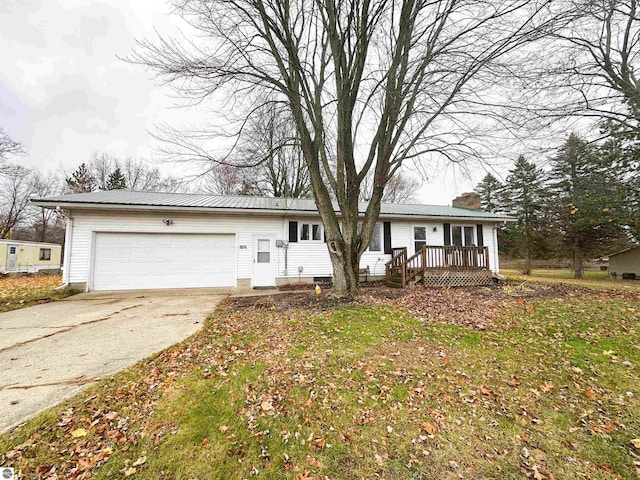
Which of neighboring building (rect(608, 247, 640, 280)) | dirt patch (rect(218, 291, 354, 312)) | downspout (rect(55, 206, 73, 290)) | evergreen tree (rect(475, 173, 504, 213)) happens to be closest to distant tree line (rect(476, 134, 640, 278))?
neighboring building (rect(608, 247, 640, 280))

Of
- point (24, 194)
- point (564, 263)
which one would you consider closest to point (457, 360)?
point (564, 263)

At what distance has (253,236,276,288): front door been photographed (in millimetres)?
10234

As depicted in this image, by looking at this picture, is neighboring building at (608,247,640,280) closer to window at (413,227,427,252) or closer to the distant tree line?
the distant tree line

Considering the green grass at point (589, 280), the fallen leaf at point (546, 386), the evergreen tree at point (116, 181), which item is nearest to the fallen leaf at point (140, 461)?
the fallen leaf at point (546, 386)

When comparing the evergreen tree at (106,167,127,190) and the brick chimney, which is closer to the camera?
the brick chimney

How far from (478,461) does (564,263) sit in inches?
1258

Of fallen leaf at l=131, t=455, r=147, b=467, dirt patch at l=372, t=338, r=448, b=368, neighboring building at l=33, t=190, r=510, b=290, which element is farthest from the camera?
neighboring building at l=33, t=190, r=510, b=290

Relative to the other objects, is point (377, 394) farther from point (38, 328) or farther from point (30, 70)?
point (30, 70)

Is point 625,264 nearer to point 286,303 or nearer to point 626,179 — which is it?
point 626,179

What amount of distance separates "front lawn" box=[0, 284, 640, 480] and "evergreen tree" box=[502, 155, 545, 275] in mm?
20143

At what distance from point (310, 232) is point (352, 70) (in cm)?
601

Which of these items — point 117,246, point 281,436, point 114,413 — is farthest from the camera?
point 117,246

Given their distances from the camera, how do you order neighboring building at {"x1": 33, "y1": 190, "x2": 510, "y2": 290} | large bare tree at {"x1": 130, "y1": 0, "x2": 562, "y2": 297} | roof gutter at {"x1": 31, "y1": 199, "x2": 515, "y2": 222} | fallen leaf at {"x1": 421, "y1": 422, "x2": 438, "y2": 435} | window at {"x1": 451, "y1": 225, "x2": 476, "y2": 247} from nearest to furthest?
fallen leaf at {"x1": 421, "y1": 422, "x2": 438, "y2": 435} → large bare tree at {"x1": 130, "y1": 0, "x2": 562, "y2": 297} → roof gutter at {"x1": 31, "y1": 199, "x2": 515, "y2": 222} → neighboring building at {"x1": 33, "y1": 190, "x2": 510, "y2": 290} → window at {"x1": 451, "y1": 225, "x2": 476, "y2": 247}

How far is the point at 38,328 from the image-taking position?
16.2 ft
